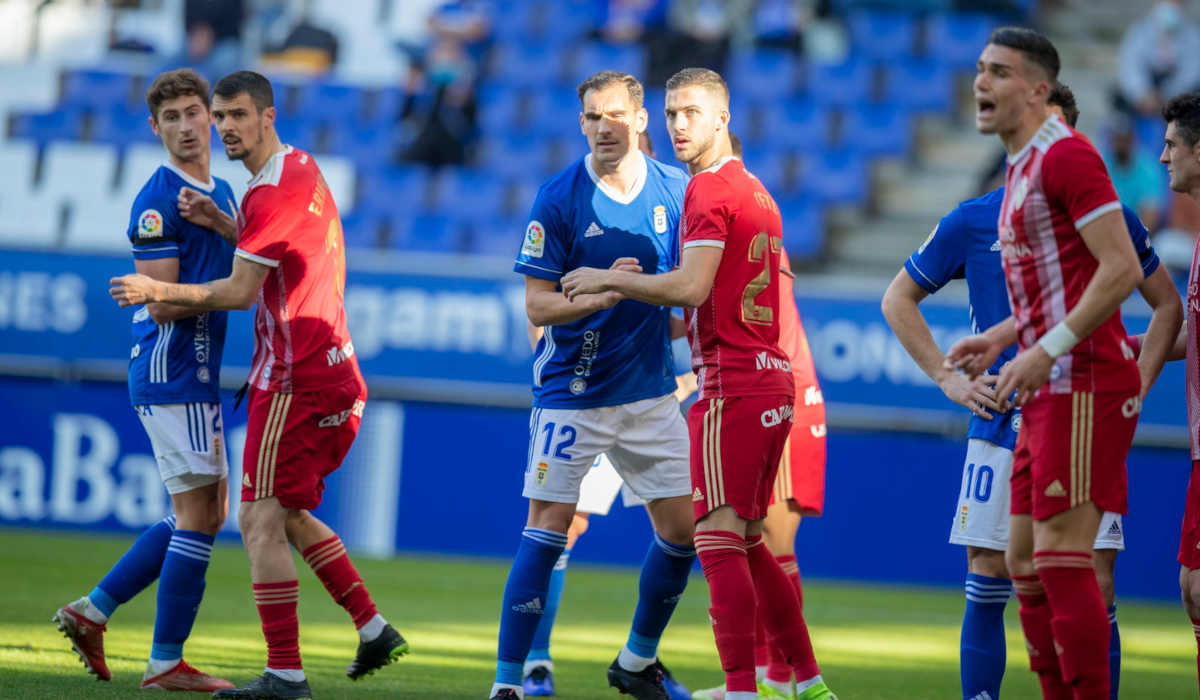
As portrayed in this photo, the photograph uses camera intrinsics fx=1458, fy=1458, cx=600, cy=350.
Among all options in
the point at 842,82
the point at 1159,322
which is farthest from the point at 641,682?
the point at 842,82

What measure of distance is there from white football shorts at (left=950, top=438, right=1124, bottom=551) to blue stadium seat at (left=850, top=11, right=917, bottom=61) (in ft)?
37.4

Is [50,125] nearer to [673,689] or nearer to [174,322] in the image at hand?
[174,322]

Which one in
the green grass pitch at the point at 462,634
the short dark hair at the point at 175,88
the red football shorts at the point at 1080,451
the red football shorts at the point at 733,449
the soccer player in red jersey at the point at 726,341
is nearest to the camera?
the red football shorts at the point at 1080,451

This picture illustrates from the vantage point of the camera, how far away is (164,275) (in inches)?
236

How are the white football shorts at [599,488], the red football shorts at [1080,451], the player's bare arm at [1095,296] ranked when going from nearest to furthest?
the player's bare arm at [1095,296], the red football shorts at [1080,451], the white football shorts at [599,488]

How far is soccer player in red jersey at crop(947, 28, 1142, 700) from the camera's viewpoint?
4.16m

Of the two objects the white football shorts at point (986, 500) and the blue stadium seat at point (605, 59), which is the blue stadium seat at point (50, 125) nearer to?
the blue stadium seat at point (605, 59)

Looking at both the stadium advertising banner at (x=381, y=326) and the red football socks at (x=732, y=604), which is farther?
the stadium advertising banner at (x=381, y=326)

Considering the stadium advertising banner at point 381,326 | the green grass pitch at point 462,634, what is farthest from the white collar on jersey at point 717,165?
the stadium advertising banner at point 381,326

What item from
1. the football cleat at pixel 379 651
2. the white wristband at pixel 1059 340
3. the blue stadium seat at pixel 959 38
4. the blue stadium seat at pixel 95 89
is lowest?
the football cleat at pixel 379 651

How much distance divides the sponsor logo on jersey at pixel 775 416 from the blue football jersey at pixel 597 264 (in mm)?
747

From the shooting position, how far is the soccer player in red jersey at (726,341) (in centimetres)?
511

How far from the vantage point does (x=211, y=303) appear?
5590 millimetres

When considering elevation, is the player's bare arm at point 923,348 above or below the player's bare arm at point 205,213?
below
